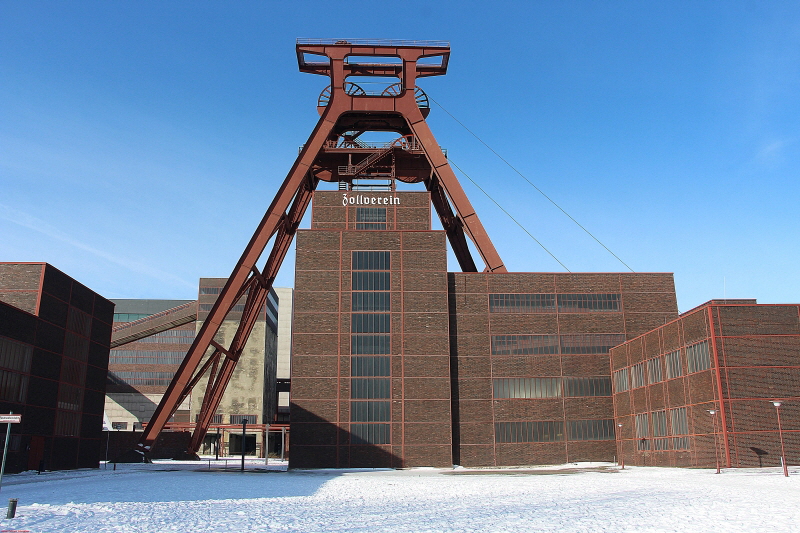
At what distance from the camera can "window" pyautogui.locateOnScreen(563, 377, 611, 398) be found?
47.1 m

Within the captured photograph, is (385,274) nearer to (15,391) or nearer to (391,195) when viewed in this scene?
(391,195)

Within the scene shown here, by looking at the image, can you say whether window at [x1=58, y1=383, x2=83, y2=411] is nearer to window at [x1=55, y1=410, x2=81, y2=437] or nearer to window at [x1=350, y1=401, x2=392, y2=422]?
window at [x1=55, y1=410, x2=81, y2=437]

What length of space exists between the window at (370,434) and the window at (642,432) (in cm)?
1597

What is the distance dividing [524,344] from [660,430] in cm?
1119

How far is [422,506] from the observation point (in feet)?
64.7

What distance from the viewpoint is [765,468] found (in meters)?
30.8

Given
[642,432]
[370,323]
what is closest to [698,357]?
[642,432]

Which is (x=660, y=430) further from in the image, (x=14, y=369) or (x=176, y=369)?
(x=176, y=369)

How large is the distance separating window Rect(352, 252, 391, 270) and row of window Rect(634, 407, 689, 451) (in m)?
19.6

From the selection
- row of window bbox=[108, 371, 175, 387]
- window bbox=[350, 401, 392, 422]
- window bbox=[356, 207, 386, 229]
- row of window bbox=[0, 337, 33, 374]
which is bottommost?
window bbox=[350, 401, 392, 422]

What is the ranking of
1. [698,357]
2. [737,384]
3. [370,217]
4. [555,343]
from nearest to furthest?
[737,384] < [698,357] < [555,343] < [370,217]

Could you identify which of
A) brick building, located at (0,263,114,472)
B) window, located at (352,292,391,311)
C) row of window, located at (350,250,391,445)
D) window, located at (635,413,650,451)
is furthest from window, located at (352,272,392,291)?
window, located at (635,413,650,451)

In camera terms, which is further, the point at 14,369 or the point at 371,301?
the point at 371,301

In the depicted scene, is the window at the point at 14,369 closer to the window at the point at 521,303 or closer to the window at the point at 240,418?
the window at the point at 521,303
